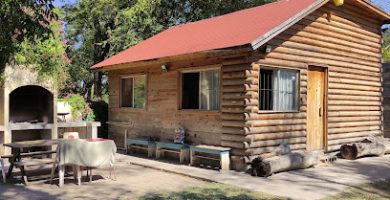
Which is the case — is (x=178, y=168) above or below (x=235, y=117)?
below

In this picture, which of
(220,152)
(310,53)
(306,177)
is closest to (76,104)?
(220,152)

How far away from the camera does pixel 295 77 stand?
Result: 10992 millimetres

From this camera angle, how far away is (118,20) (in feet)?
75.4

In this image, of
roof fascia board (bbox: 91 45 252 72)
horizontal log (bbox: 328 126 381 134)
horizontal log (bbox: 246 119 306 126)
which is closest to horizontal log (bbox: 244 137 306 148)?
horizontal log (bbox: 246 119 306 126)

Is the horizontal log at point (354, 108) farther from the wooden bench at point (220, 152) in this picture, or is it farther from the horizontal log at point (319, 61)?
the wooden bench at point (220, 152)

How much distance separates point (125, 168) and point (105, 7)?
15210 millimetres

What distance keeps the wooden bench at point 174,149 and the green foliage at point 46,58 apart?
3.28 metres

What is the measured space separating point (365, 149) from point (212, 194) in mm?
6204

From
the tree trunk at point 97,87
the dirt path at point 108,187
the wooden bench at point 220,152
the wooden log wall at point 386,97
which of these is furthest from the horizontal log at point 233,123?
the tree trunk at point 97,87

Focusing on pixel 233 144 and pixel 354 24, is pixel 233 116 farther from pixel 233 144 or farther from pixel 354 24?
pixel 354 24

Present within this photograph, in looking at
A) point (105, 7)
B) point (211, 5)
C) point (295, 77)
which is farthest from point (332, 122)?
point (105, 7)

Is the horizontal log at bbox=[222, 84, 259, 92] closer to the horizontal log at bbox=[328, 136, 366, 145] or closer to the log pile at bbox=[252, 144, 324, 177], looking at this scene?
the log pile at bbox=[252, 144, 324, 177]

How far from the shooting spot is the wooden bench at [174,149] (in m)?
11.0

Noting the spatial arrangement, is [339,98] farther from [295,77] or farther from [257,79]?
[257,79]
